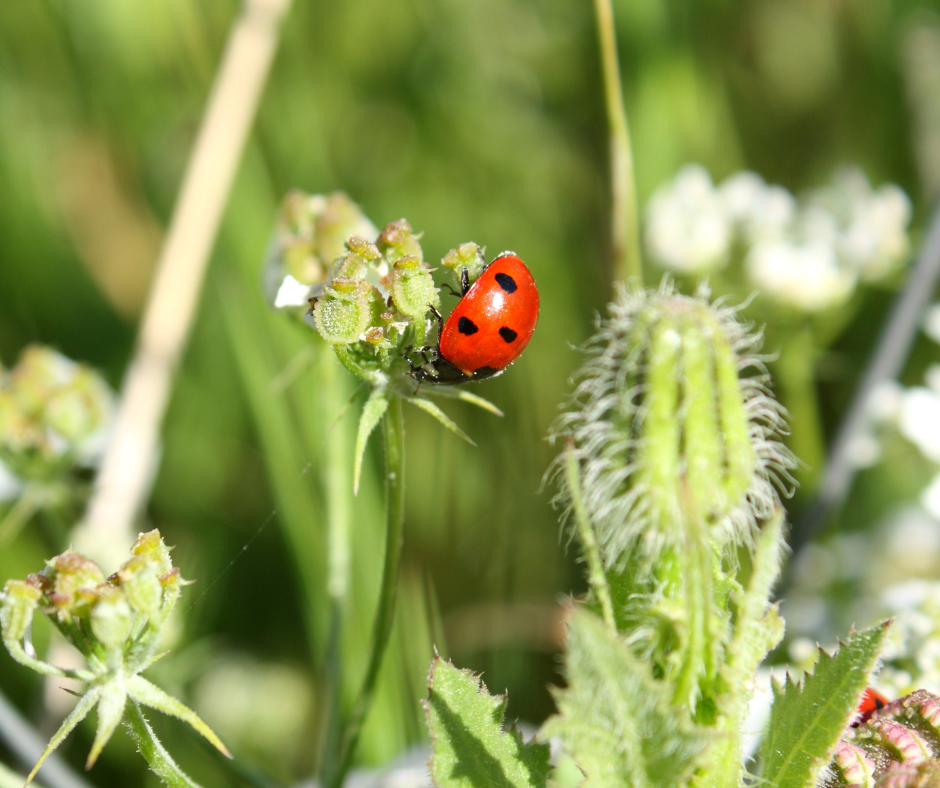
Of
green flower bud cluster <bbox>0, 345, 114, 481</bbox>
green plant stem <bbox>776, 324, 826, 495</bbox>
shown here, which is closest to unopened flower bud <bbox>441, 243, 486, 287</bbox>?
green flower bud cluster <bbox>0, 345, 114, 481</bbox>

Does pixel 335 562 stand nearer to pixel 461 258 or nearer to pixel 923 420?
pixel 461 258

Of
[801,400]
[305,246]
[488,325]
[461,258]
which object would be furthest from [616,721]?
[801,400]

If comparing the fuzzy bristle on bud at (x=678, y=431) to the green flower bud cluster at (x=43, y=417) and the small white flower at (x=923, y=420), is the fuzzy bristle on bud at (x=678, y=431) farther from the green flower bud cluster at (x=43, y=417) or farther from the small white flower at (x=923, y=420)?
the green flower bud cluster at (x=43, y=417)

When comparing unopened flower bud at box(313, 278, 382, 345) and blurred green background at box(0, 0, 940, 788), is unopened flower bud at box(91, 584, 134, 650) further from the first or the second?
blurred green background at box(0, 0, 940, 788)

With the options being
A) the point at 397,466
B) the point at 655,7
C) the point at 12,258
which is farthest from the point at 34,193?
the point at 397,466

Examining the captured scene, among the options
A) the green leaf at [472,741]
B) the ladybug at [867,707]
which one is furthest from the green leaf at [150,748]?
the ladybug at [867,707]
